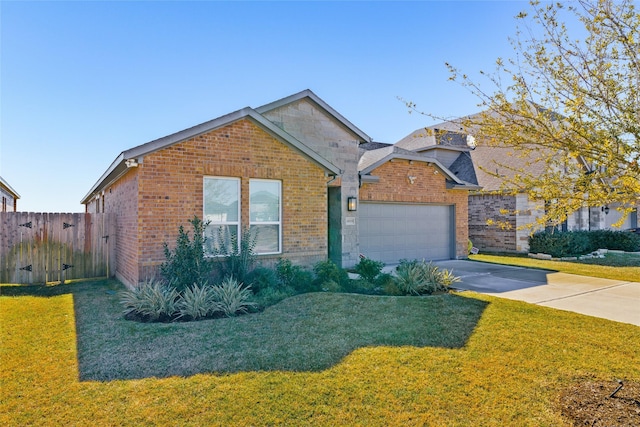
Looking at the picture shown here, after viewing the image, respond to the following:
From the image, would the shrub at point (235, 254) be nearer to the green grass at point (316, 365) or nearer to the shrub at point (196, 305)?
the shrub at point (196, 305)

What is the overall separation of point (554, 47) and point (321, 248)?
7.35 m

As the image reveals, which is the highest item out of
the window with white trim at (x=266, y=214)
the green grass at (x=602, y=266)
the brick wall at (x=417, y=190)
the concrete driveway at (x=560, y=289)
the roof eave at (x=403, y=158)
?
the roof eave at (x=403, y=158)

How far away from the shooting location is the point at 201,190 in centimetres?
869

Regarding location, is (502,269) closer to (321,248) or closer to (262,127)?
(321,248)

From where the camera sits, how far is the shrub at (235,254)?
8508 mm

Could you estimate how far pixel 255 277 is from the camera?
28.5ft

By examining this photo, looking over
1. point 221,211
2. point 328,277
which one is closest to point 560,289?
point 328,277

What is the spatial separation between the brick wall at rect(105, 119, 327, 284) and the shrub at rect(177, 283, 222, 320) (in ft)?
5.85

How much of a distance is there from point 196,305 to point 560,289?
8612 millimetres

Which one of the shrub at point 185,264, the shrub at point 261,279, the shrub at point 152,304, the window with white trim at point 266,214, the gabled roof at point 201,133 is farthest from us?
the window with white trim at point 266,214

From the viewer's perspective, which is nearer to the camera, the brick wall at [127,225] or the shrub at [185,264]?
the shrub at [185,264]

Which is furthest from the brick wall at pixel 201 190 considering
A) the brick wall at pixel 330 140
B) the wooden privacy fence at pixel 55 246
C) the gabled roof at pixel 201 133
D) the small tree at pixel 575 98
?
the small tree at pixel 575 98

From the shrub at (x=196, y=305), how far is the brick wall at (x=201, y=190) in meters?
1.78

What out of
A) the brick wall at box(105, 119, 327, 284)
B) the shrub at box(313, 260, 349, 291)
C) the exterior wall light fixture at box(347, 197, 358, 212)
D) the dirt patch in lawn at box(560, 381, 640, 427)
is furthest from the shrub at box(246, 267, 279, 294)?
the dirt patch in lawn at box(560, 381, 640, 427)
